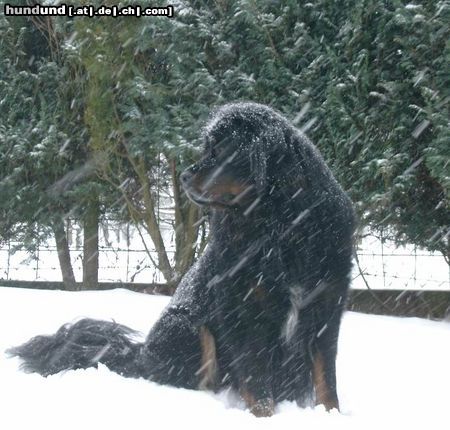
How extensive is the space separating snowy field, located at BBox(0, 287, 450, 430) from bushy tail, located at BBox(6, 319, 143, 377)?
86 millimetres

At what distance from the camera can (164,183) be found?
25.8 ft

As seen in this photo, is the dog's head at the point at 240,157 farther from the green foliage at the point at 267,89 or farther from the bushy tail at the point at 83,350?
the green foliage at the point at 267,89

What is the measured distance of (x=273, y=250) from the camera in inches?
118

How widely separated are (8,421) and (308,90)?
4.46 meters

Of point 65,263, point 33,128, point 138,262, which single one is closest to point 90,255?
point 65,263

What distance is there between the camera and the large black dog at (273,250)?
297cm

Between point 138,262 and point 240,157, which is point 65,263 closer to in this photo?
point 138,262

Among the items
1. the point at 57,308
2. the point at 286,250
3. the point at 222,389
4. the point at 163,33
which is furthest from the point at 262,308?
the point at 163,33

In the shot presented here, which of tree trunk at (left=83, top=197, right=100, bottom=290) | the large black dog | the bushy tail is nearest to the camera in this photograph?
the large black dog

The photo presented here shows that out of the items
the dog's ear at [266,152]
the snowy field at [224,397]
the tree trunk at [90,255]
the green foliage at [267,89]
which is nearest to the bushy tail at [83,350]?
the snowy field at [224,397]

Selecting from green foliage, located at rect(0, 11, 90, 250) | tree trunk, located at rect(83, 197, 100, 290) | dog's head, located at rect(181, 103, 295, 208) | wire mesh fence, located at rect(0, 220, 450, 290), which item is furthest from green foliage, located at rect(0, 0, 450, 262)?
dog's head, located at rect(181, 103, 295, 208)

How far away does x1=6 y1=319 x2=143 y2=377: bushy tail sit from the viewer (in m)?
Answer: 3.64

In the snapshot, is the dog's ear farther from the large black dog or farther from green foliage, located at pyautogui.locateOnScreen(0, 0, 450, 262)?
green foliage, located at pyautogui.locateOnScreen(0, 0, 450, 262)

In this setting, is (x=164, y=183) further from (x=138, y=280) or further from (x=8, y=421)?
(x=8, y=421)
